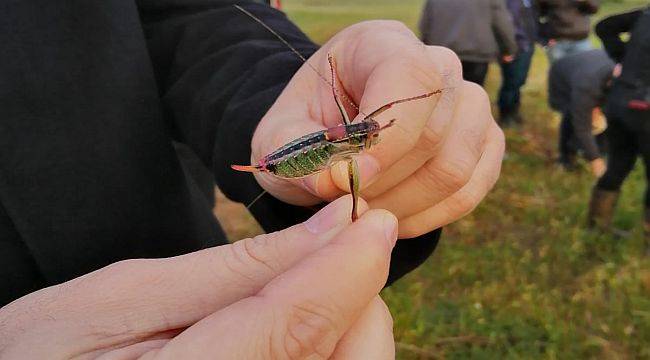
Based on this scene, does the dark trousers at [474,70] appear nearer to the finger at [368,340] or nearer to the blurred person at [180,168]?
the blurred person at [180,168]

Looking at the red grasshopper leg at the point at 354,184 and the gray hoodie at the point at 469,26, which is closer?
the red grasshopper leg at the point at 354,184

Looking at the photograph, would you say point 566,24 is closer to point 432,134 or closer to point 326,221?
point 432,134

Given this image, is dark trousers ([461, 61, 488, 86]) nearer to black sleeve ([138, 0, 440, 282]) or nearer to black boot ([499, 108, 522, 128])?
black boot ([499, 108, 522, 128])

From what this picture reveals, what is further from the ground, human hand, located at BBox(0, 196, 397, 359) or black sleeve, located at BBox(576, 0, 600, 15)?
human hand, located at BBox(0, 196, 397, 359)

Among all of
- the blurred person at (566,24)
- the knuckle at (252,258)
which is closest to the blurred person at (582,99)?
the blurred person at (566,24)

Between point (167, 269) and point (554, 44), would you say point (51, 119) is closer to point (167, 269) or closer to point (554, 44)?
A: point (167, 269)

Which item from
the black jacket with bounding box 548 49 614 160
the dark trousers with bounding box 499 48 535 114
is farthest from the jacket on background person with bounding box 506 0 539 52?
the black jacket with bounding box 548 49 614 160

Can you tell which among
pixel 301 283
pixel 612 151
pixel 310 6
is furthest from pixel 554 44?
pixel 301 283
